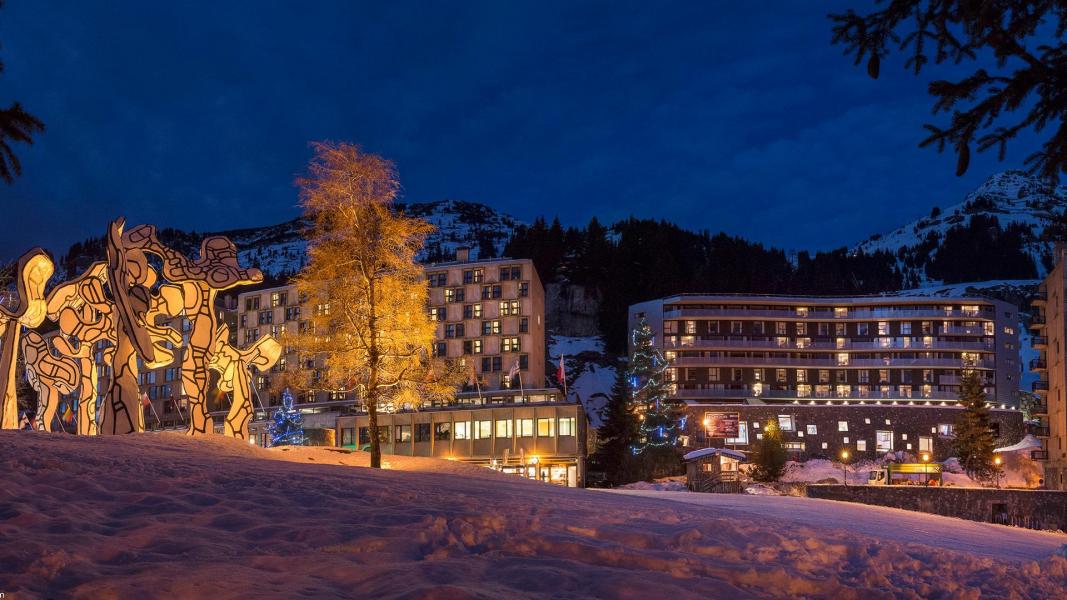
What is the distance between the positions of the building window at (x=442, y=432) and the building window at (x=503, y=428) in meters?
4.08

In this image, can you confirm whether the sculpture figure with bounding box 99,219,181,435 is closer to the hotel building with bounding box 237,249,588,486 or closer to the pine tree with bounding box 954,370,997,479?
the hotel building with bounding box 237,249,588,486

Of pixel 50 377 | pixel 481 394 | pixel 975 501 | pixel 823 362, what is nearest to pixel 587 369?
pixel 823 362

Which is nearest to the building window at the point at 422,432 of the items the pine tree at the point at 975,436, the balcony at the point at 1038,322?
the pine tree at the point at 975,436

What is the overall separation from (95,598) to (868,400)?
97.5 metres

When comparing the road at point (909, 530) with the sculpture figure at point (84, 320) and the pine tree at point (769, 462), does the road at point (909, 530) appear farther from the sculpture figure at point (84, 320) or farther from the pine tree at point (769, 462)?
the pine tree at point (769, 462)

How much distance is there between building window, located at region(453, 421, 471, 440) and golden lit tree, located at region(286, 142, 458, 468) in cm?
4186

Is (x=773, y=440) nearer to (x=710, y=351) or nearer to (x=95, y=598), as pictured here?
(x=710, y=351)

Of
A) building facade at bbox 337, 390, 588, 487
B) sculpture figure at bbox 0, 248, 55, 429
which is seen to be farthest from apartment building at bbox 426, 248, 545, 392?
sculpture figure at bbox 0, 248, 55, 429

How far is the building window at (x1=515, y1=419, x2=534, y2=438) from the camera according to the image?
69562mm

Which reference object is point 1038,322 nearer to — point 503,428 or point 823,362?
point 823,362

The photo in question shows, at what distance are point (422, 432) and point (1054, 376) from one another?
155 ft

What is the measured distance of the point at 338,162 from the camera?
93.1 ft

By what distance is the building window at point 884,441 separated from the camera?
287 feet

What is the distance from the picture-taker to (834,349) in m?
98.1
